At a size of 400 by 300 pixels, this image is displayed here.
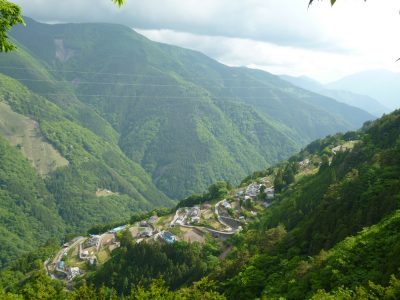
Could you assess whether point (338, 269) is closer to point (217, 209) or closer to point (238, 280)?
point (238, 280)

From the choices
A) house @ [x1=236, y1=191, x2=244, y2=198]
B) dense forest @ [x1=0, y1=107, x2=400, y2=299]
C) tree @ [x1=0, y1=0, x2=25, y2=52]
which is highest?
tree @ [x1=0, y1=0, x2=25, y2=52]

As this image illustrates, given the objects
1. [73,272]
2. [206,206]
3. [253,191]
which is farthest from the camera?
[253,191]

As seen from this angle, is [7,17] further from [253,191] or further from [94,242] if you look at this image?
[253,191]

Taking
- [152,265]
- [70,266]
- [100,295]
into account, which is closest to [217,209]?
[152,265]

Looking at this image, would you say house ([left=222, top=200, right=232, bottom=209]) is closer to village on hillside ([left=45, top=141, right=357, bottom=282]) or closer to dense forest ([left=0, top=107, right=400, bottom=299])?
village on hillside ([left=45, top=141, right=357, bottom=282])

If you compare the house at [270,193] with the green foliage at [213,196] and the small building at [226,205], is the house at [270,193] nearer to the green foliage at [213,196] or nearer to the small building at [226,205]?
the small building at [226,205]

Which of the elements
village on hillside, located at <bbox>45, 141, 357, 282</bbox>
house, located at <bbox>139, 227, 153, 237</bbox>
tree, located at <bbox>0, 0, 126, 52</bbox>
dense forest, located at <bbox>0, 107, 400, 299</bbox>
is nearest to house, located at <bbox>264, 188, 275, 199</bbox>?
village on hillside, located at <bbox>45, 141, 357, 282</bbox>

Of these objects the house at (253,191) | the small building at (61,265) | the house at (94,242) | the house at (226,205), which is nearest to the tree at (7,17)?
the house at (226,205)

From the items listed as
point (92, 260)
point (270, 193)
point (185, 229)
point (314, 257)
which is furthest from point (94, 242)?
point (314, 257)
